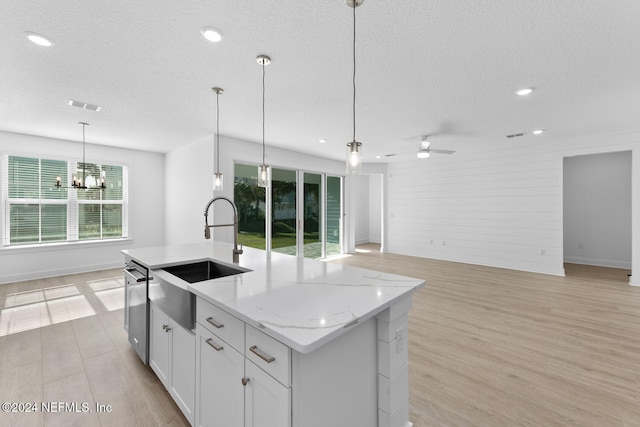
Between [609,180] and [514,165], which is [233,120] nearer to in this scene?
[514,165]

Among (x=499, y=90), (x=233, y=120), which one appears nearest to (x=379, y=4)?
(x=499, y=90)

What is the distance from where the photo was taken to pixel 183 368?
1.74m

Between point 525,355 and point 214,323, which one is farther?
point 525,355

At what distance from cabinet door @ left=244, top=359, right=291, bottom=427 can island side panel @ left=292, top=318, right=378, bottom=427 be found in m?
0.04

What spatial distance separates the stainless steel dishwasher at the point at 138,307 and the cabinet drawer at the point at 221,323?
0.98m

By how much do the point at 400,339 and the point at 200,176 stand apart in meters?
4.77

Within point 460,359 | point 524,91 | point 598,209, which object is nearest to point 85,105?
point 460,359

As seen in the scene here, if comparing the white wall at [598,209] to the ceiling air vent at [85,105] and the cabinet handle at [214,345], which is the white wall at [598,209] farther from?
the ceiling air vent at [85,105]

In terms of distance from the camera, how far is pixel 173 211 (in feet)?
20.2

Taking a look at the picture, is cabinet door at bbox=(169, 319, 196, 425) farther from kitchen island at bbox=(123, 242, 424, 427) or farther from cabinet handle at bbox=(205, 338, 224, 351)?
cabinet handle at bbox=(205, 338, 224, 351)

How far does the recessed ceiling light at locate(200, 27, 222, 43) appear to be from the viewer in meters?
2.03

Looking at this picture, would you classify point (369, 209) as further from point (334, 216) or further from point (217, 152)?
point (217, 152)

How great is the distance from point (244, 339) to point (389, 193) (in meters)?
7.49

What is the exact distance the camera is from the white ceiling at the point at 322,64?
6.14 feet
